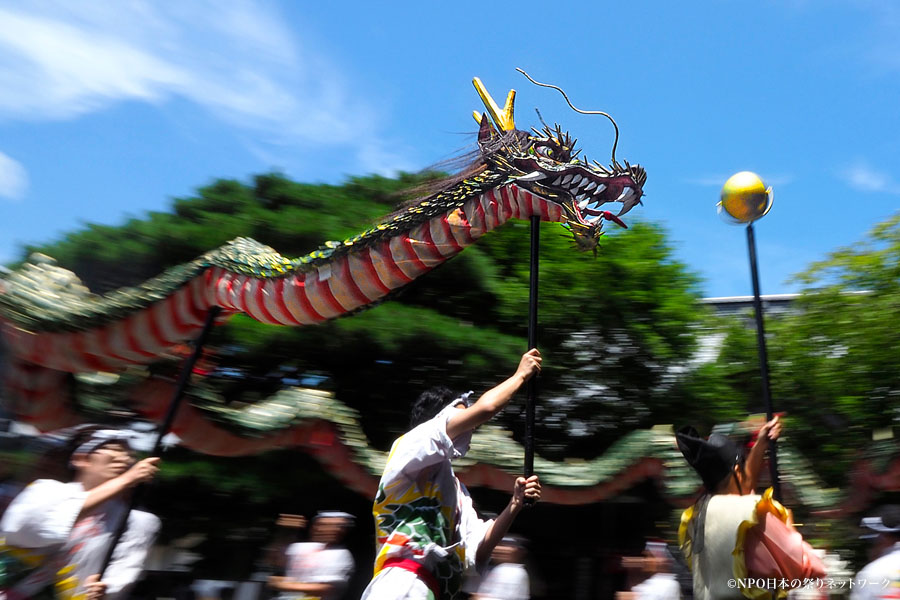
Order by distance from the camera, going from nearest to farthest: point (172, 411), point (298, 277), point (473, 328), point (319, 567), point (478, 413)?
point (478, 413), point (172, 411), point (298, 277), point (319, 567), point (473, 328)

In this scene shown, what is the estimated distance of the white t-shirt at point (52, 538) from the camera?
125 inches

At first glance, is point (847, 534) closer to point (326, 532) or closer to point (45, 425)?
point (326, 532)

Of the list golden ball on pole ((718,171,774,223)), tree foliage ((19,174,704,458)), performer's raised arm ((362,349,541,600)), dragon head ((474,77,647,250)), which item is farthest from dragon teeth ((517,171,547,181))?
tree foliage ((19,174,704,458))

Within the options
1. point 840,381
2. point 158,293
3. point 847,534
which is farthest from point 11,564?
point 840,381

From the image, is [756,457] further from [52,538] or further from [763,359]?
[52,538]

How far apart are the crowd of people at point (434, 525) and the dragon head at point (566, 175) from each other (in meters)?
0.85

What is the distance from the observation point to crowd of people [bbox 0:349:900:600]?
8.67ft

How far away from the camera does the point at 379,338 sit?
22.3 ft

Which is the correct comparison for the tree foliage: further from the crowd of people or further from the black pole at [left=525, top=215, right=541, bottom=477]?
the black pole at [left=525, top=215, right=541, bottom=477]

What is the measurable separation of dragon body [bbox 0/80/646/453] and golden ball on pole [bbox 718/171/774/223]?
423 millimetres

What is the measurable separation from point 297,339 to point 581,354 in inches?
93.1

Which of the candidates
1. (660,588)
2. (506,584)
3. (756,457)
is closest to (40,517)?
(756,457)

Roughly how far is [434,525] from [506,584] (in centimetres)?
311

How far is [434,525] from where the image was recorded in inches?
106
